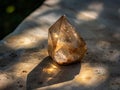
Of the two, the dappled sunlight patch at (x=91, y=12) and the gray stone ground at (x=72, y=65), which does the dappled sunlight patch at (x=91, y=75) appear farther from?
the dappled sunlight patch at (x=91, y=12)

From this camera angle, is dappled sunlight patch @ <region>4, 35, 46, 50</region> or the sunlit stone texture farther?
dappled sunlight patch @ <region>4, 35, 46, 50</region>

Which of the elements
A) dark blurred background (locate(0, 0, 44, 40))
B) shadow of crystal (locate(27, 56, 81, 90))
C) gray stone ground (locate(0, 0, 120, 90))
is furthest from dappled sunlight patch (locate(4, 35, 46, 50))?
dark blurred background (locate(0, 0, 44, 40))

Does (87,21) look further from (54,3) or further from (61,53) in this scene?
(61,53)

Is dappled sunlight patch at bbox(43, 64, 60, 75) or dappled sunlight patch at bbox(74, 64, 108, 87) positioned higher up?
dappled sunlight patch at bbox(74, 64, 108, 87)

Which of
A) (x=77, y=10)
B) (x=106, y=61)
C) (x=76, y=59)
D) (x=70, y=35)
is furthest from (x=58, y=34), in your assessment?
(x=77, y=10)

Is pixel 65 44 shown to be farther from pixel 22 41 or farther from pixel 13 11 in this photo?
pixel 13 11

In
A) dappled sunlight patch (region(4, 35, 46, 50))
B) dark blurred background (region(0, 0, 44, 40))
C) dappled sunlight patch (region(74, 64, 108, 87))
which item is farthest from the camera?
dark blurred background (region(0, 0, 44, 40))

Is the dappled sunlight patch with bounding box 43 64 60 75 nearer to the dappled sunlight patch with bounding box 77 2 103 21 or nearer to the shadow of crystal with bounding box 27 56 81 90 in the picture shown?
the shadow of crystal with bounding box 27 56 81 90

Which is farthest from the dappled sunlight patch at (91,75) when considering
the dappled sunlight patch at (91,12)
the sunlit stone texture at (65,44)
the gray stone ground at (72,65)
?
the dappled sunlight patch at (91,12)
